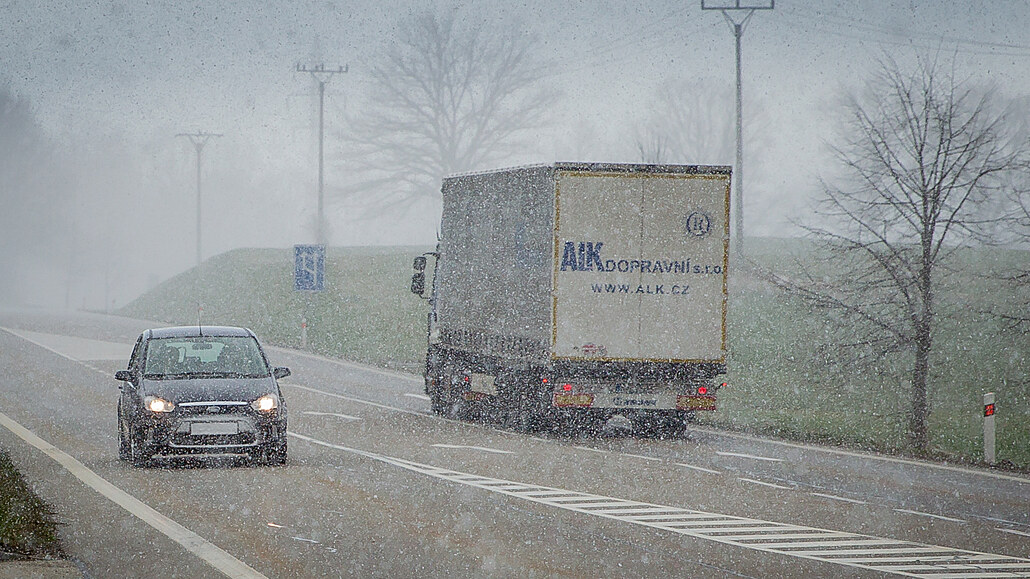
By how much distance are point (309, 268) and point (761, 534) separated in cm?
3313

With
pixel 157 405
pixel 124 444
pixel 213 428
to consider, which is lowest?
pixel 124 444

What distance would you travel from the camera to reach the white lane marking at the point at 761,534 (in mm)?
9266

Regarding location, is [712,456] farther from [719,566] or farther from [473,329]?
[719,566]

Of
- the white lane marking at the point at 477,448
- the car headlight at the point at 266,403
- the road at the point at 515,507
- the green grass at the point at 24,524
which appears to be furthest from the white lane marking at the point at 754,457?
the green grass at the point at 24,524

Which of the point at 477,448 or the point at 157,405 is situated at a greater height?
the point at 157,405

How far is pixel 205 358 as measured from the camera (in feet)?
50.5

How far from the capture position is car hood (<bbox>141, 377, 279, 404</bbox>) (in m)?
14.3

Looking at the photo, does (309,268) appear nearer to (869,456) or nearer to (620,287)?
(620,287)

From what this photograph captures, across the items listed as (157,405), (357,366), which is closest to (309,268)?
(357,366)

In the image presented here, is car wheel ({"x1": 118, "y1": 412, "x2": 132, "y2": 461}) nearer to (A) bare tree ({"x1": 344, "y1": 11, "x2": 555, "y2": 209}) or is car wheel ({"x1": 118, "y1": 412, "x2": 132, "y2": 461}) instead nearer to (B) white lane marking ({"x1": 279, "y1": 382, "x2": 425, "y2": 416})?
(B) white lane marking ({"x1": 279, "y1": 382, "x2": 425, "y2": 416})

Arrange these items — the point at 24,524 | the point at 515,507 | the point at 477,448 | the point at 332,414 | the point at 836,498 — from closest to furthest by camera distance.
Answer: the point at 24,524 < the point at 515,507 < the point at 836,498 < the point at 477,448 < the point at 332,414

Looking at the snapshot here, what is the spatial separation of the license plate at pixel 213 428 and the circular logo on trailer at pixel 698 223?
6.92 metres

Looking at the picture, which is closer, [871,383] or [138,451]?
[138,451]

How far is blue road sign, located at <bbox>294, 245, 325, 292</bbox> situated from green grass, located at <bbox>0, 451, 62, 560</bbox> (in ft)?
97.8
